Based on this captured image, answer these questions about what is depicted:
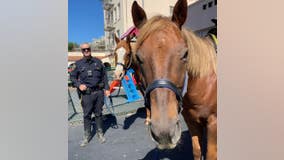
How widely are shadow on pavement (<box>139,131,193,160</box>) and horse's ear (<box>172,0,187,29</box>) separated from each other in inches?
27.2

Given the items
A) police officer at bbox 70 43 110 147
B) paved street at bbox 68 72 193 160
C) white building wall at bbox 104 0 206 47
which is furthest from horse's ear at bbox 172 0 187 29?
paved street at bbox 68 72 193 160

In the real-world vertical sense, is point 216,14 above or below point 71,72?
above

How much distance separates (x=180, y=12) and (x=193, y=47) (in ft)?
0.44

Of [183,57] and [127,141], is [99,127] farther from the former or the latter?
[183,57]

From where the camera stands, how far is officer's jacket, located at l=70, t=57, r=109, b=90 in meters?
1.11

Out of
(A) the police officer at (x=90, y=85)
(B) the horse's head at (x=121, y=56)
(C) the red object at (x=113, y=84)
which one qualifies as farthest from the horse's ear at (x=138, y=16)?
(C) the red object at (x=113, y=84)

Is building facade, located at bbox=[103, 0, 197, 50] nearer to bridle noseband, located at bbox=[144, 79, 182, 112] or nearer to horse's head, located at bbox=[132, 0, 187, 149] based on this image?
horse's head, located at bbox=[132, 0, 187, 149]

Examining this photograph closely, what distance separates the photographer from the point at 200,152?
117cm

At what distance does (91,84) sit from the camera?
1201mm

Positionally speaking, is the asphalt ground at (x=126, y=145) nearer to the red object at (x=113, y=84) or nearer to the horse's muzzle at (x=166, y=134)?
the red object at (x=113, y=84)
